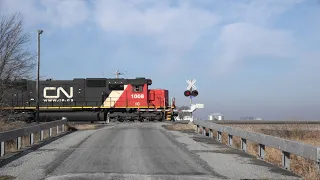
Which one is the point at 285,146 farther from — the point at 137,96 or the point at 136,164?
the point at 137,96

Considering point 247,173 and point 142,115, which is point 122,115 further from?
point 247,173

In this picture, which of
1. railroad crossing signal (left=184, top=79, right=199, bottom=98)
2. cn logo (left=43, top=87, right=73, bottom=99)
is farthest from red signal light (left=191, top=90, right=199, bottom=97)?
cn logo (left=43, top=87, right=73, bottom=99)

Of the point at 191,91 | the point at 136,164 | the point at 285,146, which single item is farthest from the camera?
the point at 191,91

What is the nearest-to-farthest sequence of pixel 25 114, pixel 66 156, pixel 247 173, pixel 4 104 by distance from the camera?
pixel 247 173, pixel 66 156, pixel 4 104, pixel 25 114

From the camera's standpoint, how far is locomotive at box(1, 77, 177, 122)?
3538 cm

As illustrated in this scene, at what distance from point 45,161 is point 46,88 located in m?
26.9

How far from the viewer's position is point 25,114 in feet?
112

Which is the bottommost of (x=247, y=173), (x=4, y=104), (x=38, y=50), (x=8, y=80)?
(x=247, y=173)

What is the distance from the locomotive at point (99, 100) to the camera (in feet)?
116

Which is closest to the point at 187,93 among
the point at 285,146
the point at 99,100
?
the point at 99,100

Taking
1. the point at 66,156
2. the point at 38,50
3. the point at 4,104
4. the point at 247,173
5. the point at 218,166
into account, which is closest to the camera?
the point at 247,173

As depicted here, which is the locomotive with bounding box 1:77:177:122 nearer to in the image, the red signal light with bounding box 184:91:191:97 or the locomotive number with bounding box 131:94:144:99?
the locomotive number with bounding box 131:94:144:99

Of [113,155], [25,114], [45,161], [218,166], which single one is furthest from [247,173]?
[25,114]

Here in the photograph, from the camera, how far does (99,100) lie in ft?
118
